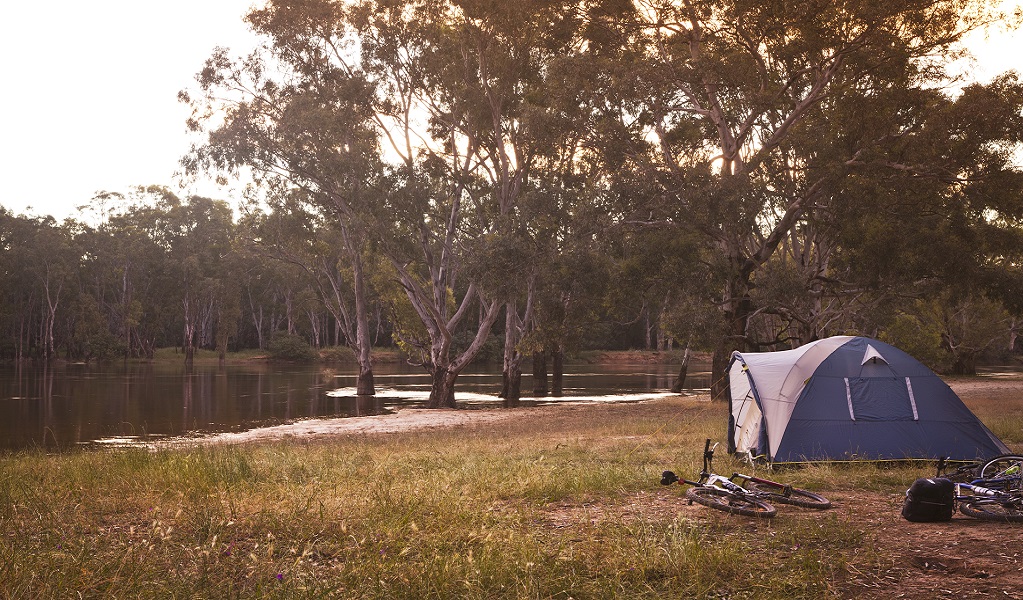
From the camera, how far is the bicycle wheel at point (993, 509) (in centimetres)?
744

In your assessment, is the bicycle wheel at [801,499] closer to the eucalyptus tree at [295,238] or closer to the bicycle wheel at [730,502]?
the bicycle wheel at [730,502]

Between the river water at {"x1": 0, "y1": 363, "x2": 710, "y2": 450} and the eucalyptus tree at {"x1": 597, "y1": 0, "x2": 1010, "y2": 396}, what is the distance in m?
12.1

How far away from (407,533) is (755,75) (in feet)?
70.6

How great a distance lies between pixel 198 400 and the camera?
3325cm

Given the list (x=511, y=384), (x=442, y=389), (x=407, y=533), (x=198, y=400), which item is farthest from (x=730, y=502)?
(x=198, y=400)

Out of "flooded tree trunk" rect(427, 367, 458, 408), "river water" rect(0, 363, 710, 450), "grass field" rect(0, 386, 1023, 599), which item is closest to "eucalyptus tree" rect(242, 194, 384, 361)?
"river water" rect(0, 363, 710, 450)

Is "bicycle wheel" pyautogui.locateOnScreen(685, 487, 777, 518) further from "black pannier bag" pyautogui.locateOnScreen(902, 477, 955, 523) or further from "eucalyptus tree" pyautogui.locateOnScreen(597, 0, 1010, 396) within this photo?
"eucalyptus tree" pyautogui.locateOnScreen(597, 0, 1010, 396)

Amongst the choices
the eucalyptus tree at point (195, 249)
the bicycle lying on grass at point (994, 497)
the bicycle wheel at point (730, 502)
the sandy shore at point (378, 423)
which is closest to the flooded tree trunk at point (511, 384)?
the sandy shore at point (378, 423)

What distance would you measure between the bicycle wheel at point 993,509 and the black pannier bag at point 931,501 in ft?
1.15

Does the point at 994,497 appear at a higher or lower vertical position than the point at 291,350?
lower

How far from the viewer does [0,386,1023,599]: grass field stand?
17.2 feet

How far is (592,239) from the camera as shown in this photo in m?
25.3

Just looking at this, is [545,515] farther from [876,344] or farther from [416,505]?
[876,344]

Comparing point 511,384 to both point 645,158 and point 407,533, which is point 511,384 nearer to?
point 645,158
